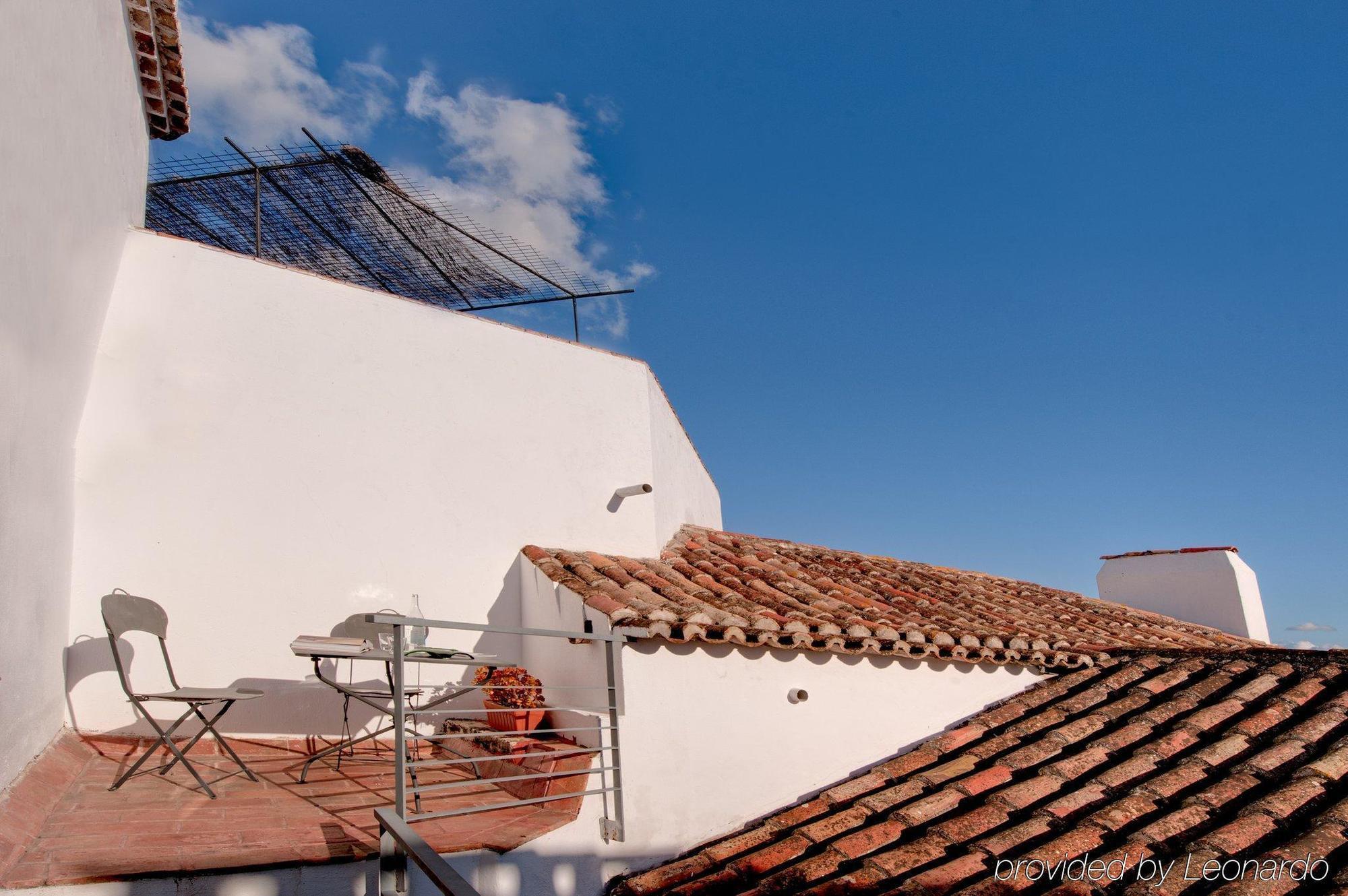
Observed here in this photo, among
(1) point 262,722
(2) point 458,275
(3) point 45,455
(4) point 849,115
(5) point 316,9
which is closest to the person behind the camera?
(3) point 45,455

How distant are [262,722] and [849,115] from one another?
1039cm

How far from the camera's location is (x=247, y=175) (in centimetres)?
756

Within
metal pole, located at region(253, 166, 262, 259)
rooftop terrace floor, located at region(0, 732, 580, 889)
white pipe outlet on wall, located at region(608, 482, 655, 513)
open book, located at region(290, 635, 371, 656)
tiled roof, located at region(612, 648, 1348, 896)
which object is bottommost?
tiled roof, located at region(612, 648, 1348, 896)

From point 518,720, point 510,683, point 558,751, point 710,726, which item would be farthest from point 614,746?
point 510,683

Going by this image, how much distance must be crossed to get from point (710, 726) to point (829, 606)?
1.77 meters

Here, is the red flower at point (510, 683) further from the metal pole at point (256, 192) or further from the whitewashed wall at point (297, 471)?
the metal pole at point (256, 192)

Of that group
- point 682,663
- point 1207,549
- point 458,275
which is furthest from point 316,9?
point 1207,549

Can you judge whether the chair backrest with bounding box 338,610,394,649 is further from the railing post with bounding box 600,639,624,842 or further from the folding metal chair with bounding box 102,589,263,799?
the railing post with bounding box 600,639,624,842

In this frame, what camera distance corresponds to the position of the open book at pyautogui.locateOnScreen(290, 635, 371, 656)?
464 centimetres

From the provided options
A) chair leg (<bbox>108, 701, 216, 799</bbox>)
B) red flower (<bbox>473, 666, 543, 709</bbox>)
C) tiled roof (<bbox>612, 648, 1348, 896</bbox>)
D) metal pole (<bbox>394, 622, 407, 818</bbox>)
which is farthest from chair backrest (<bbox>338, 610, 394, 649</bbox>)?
tiled roof (<bbox>612, 648, 1348, 896</bbox>)

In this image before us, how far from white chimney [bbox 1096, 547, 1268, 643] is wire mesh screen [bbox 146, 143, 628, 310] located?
33.8 ft

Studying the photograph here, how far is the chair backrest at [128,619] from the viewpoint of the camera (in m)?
4.29

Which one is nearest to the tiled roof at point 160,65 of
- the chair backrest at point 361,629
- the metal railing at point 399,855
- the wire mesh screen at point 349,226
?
the wire mesh screen at point 349,226

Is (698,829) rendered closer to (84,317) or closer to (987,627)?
(987,627)
